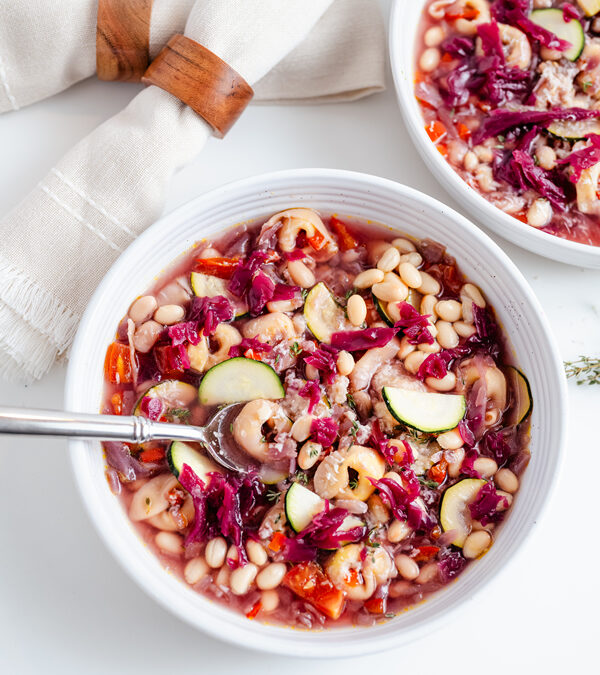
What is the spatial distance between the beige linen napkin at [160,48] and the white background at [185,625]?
3.6 inches

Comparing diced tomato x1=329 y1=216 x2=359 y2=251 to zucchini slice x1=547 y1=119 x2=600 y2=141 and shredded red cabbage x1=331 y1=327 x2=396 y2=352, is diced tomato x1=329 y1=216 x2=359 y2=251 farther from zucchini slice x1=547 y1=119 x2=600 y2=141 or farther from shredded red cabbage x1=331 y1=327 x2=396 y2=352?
zucchini slice x1=547 y1=119 x2=600 y2=141

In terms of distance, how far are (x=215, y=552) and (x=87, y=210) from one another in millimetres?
1278

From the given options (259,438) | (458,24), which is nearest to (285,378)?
(259,438)

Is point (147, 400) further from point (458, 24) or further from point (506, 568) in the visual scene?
point (458, 24)

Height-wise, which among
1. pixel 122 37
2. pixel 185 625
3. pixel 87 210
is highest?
pixel 122 37

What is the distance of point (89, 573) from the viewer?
8.81ft

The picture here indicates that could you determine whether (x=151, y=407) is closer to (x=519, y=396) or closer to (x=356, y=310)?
(x=356, y=310)

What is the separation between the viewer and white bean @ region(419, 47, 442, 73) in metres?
→ 3.02

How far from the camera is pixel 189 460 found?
2391mm

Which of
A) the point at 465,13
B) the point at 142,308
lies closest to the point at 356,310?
the point at 142,308

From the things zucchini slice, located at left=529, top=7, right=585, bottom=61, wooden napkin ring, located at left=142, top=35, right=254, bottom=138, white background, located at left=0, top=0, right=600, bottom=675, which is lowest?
white background, located at left=0, top=0, right=600, bottom=675

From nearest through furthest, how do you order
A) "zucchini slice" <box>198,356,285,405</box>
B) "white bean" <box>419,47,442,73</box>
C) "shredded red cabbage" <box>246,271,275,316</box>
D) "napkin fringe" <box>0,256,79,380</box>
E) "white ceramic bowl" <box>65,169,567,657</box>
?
"white ceramic bowl" <box>65,169,567,657</box> → "zucchini slice" <box>198,356,285,405</box> → "shredded red cabbage" <box>246,271,275,316</box> → "napkin fringe" <box>0,256,79,380</box> → "white bean" <box>419,47,442,73</box>

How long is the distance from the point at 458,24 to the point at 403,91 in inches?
19.6

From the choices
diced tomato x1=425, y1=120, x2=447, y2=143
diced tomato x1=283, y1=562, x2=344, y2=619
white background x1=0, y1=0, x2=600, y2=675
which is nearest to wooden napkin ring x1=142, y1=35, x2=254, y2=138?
white background x1=0, y1=0, x2=600, y2=675
